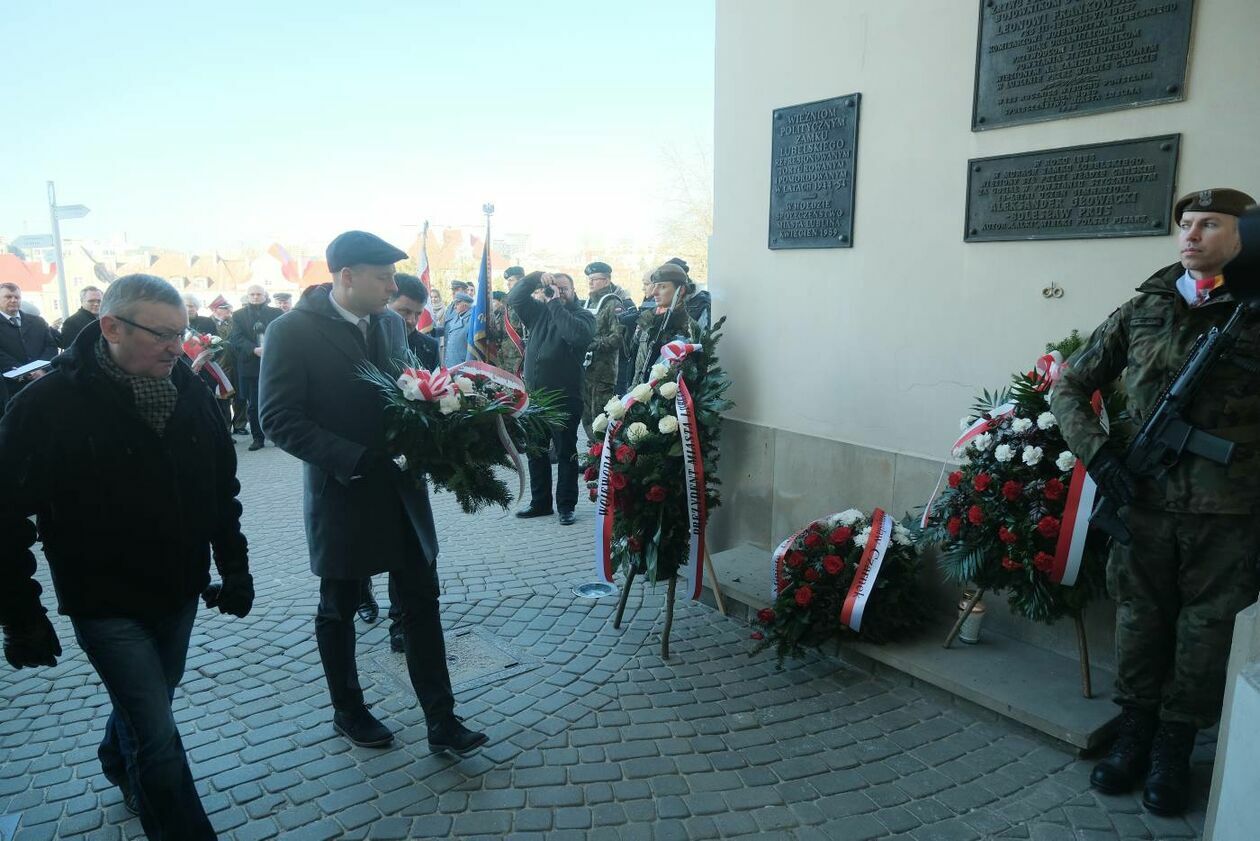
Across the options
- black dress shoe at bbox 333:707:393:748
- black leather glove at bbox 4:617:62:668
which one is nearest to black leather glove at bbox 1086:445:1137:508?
black dress shoe at bbox 333:707:393:748

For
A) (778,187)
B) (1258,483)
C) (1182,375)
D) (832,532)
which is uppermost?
(778,187)

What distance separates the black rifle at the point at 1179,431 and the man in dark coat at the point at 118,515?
343 cm

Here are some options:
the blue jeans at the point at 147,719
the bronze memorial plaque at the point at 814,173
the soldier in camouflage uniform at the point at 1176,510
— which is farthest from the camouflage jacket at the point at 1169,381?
the blue jeans at the point at 147,719

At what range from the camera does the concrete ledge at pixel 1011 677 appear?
331 cm

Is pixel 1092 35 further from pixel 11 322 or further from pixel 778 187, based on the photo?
pixel 11 322

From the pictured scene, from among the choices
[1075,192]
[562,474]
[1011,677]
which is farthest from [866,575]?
[562,474]

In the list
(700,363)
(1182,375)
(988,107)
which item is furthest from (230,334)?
(1182,375)

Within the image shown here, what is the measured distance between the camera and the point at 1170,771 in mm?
2949

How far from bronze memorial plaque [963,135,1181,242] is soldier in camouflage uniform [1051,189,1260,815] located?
331 millimetres

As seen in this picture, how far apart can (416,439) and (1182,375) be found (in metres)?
2.94

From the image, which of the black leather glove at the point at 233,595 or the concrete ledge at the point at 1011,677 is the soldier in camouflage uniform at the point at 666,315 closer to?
the concrete ledge at the point at 1011,677

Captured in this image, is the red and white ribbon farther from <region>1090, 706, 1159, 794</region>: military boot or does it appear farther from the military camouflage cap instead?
the military camouflage cap

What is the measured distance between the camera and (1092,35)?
3523mm

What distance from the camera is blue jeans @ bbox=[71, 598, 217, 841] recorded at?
2.40 m
